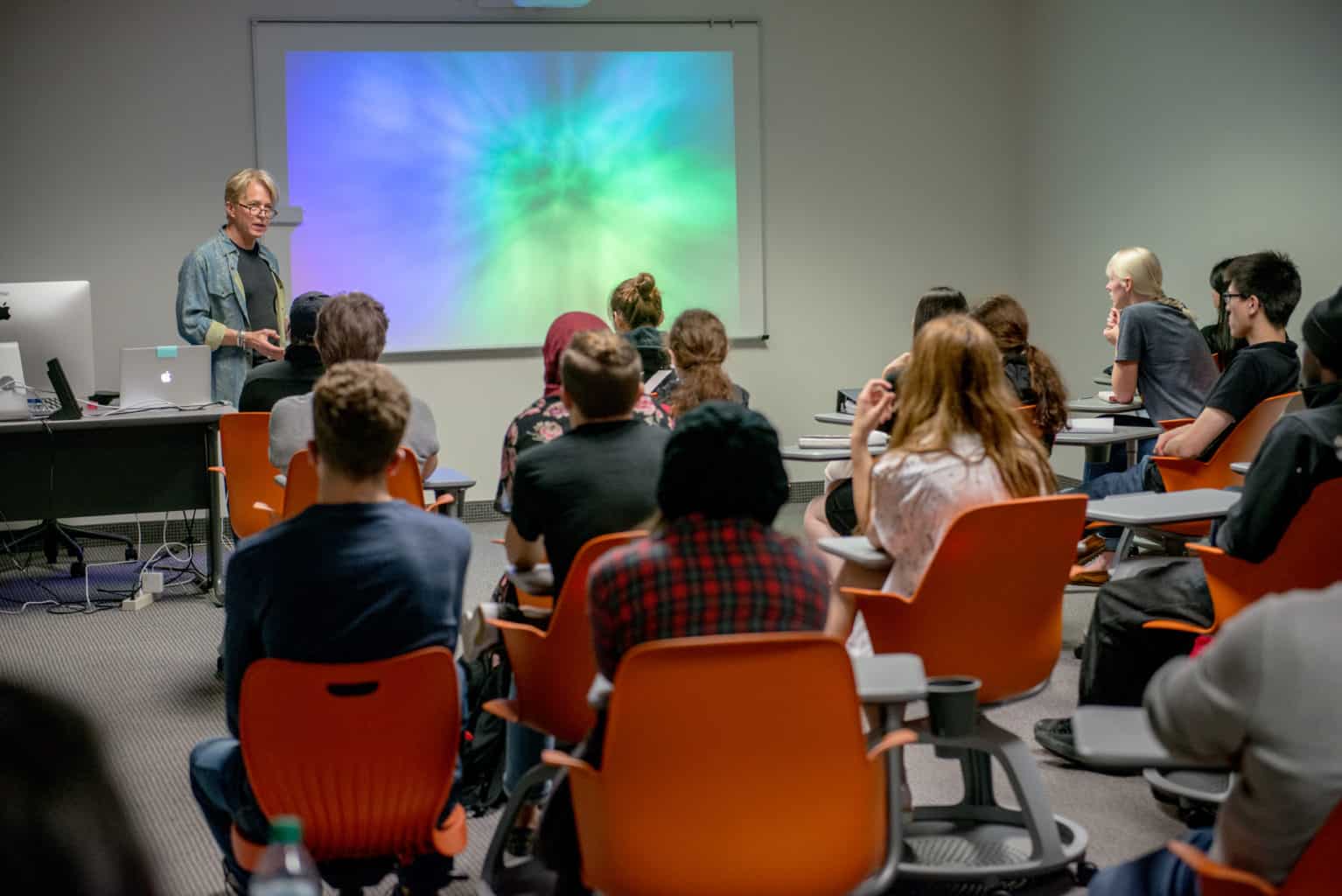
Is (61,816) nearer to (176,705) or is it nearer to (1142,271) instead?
Result: (176,705)

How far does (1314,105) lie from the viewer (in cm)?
576

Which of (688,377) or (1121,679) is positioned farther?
(688,377)

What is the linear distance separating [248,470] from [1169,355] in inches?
132

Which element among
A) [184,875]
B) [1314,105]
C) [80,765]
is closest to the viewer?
[80,765]

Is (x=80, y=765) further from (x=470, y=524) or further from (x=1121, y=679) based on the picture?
(x=470, y=524)

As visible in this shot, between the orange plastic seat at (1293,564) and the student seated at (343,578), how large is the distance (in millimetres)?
1646

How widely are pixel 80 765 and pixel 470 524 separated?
6.96 meters

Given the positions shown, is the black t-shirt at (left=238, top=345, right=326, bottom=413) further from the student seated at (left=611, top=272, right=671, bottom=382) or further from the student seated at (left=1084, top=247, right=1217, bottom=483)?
the student seated at (left=1084, top=247, right=1217, bottom=483)

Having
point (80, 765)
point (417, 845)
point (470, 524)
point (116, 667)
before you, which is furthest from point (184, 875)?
point (470, 524)

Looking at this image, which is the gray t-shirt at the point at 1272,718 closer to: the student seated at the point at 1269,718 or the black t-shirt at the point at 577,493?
the student seated at the point at 1269,718

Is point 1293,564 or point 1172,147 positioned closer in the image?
point 1293,564

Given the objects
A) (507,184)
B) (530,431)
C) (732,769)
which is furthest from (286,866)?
(507,184)

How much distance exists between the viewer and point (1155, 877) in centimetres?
165

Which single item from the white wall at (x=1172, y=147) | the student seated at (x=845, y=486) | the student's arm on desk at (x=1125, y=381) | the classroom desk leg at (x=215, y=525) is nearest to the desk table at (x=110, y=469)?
the classroom desk leg at (x=215, y=525)
